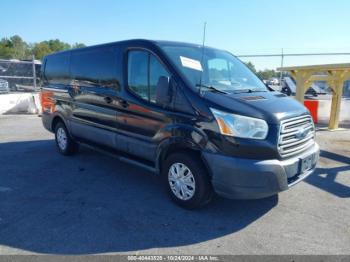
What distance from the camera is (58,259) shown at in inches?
109

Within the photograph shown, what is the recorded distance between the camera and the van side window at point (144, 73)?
3881 mm

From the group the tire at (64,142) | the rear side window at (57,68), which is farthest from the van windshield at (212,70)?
the tire at (64,142)

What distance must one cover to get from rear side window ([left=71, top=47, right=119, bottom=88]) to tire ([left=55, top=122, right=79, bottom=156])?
1.24 meters

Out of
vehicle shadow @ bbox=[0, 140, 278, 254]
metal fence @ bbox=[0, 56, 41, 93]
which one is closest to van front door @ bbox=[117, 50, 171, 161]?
vehicle shadow @ bbox=[0, 140, 278, 254]

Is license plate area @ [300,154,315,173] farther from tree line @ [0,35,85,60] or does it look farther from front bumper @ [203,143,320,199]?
tree line @ [0,35,85,60]

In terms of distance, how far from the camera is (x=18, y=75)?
45.2 feet

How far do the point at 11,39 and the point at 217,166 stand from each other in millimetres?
94574

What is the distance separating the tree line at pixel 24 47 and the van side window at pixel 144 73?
202 feet

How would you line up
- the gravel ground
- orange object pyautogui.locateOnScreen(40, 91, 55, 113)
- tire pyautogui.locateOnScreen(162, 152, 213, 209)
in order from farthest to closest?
orange object pyautogui.locateOnScreen(40, 91, 55, 113) < tire pyautogui.locateOnScreen(162, 152, 213, 209) < the gravel ground

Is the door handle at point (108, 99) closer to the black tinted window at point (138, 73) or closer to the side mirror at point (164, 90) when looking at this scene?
the black tinted window at point (138, 73)

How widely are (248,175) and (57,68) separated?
4.76 metres

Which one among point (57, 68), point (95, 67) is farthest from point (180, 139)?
point (57, 68)

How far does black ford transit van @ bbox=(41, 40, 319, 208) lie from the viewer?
321 cm

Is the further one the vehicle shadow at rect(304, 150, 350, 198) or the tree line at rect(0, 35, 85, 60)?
the tree line at rect(0, 35, 85, 60)
